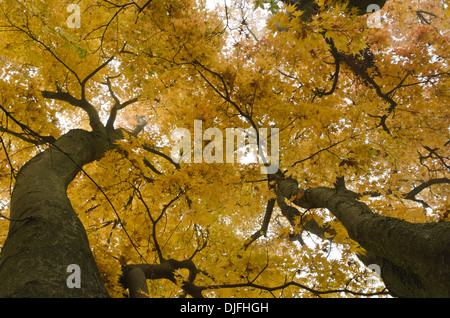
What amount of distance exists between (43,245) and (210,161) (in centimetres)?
225

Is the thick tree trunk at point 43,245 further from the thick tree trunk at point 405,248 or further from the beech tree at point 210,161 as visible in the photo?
the thick tree trunk at point 405,248

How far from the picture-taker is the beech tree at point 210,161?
72.3 inches

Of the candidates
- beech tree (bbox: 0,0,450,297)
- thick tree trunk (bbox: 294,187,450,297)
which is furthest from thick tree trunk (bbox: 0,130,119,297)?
thick tree trunk (bbox: 294,187,450,297)

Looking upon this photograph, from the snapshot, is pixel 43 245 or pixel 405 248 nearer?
pixel 43 245

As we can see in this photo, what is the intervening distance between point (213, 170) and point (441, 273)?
8.33ft

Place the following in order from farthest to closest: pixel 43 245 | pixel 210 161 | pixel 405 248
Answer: pixel 210 161 → pixel 405 248 → pixel 43 245

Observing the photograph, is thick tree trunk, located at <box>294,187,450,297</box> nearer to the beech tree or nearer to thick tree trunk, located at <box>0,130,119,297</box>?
the beech tree

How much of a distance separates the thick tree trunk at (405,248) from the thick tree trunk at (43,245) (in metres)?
2.17

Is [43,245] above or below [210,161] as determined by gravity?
below

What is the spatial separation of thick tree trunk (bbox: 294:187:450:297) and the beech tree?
1cm

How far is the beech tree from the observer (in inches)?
72.3

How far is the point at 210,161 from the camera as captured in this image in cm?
349
